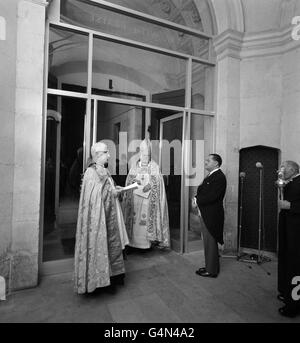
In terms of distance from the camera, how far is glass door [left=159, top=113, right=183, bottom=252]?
5055 mm

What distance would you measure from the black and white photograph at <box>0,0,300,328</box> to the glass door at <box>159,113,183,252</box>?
3 centimetres

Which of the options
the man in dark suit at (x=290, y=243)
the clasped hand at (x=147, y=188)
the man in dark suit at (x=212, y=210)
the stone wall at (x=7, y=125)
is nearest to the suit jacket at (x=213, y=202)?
the man in dark suit at (x=212, y=210)

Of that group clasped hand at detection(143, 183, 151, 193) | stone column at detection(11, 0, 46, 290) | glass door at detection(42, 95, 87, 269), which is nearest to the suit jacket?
clasped hand at detection(143, 183, 151, 193)

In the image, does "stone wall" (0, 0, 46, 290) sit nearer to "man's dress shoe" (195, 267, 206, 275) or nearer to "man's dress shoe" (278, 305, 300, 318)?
"man's dress shoe" (195, 267, 206, 275)

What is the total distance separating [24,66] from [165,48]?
97.1 inches

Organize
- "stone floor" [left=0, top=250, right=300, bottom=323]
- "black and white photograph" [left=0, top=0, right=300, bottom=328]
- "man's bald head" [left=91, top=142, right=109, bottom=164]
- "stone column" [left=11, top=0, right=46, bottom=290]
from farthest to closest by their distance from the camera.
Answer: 1. "stone column" [left=11, top=0, right=46, bottom=290]
2. "man's bald head" [left=91, top=142, right=109, bottom=164]
3. "black and white photograph" [left=0, top=0, right=300, bottom=328]
4. "stone floor" [left=0, top=250, right=300, bottom=323]

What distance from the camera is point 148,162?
4637 millimetres

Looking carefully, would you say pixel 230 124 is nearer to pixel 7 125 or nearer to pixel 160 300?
pixel 160 300

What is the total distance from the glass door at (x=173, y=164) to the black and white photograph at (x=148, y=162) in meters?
0.03

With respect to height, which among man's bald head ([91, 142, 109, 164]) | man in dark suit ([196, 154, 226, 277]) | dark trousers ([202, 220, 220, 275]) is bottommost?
dark trousers ([202, 220, 220, 275])

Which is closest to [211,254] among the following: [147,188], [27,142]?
[147,188]

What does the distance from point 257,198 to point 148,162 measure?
215cm

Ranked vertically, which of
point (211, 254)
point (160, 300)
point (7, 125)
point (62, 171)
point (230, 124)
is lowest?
point (160, 300)

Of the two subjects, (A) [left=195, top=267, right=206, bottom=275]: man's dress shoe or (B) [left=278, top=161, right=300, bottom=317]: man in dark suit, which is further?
(A) [left=195, top=267, right=206, bottom=275]: man's dress shoe
